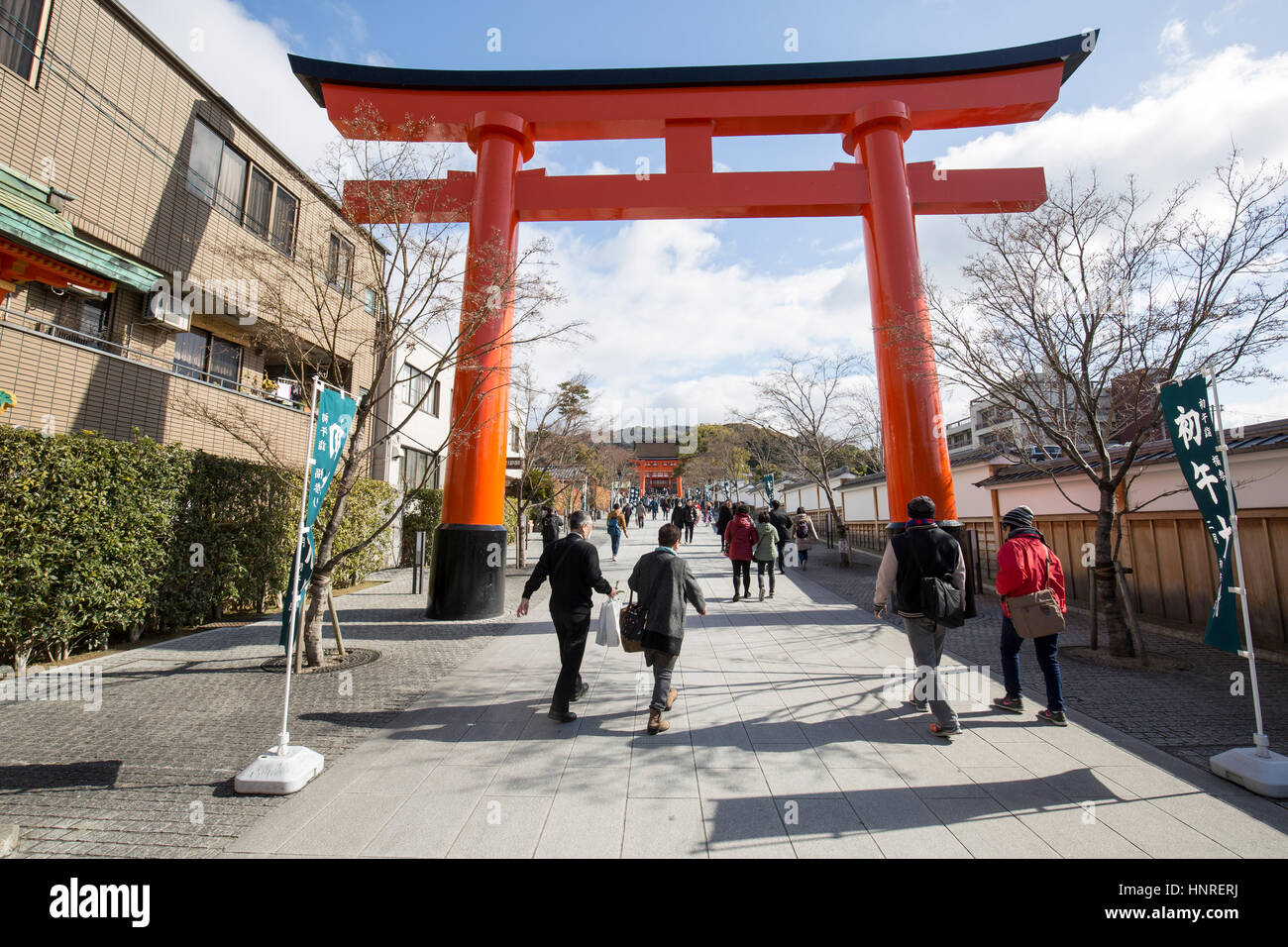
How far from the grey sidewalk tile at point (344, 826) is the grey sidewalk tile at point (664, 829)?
140cm

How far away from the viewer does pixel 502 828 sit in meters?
3.07

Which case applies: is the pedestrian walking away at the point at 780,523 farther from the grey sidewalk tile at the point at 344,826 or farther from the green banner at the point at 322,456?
the grey sidewalk tile at the point at 344,826

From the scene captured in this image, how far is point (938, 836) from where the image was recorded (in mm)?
2963

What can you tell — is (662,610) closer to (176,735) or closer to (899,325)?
(176,735)

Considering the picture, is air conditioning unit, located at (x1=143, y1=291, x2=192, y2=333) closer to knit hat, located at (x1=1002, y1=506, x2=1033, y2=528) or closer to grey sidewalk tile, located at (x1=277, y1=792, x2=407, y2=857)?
grey sidewalk tile, located at (x1=277, y1=792, x2=407, y2=857)

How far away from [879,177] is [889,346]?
313cm

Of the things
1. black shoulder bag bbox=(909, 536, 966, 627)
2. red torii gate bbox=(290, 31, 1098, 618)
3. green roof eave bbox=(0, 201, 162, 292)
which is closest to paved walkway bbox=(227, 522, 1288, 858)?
black shoulder bag bbox=(909, 536, 966, 627)

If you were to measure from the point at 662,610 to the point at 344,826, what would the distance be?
8.05 ft

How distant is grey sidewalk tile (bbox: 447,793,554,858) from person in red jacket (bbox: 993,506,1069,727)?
12.7ft

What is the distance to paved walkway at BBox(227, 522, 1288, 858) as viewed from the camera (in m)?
2.92

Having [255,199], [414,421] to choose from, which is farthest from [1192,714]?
[414,421]

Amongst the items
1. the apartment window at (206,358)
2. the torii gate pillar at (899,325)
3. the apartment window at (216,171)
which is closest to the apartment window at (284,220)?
the apartment window at (216,171)

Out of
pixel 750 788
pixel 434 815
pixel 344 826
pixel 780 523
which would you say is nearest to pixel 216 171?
pixel 344 826

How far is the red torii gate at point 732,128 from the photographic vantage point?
9594mm
